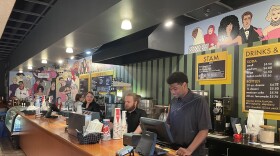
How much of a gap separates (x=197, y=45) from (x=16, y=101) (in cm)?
725

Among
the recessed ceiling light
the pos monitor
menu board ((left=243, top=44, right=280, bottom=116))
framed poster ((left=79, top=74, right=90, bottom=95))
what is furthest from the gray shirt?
framed poster ((left=79, top=74, right=90, bottom=95))

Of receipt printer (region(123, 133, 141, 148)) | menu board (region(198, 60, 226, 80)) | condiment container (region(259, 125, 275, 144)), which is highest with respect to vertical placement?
menu board (region(198, 60, 226, 80))

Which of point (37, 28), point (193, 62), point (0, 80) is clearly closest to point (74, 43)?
point (37, 28)

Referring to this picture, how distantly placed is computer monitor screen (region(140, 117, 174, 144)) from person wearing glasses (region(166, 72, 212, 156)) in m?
0.47

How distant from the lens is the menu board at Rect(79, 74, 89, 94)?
9.05m

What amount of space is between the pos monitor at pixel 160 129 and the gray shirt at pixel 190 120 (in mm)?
421

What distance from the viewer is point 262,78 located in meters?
3.58

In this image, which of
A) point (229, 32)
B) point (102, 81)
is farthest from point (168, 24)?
point (102, 81)

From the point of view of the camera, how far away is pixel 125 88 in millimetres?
6512

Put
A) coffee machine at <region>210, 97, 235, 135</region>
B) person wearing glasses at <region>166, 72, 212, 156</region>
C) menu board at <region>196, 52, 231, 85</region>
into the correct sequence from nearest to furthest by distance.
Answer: person wearing glasses at <region>166, 72, 212, 156</region>, coffee machine at <region>210, 97, 235, 135</region>, menu board at <region>196, 52, 231, 85</region>

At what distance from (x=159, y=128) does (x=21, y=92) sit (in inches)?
436

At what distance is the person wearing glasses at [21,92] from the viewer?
37.3 ft

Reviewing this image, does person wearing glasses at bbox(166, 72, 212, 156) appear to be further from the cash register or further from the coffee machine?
the coffee machine

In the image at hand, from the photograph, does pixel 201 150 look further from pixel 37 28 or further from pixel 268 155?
pixel 37 28
